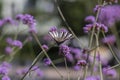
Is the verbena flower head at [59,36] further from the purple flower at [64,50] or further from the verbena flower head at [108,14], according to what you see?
the verbena flower head at [108,14]

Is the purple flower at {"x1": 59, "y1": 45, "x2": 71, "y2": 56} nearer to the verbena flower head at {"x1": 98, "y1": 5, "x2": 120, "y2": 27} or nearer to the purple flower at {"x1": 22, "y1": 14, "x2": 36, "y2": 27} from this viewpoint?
the purple flower at {"x1": 22, "y1": 14, "x2": 36, "y2": 27}

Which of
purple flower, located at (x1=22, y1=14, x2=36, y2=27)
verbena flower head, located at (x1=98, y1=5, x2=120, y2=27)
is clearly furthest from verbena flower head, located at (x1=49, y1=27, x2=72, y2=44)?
verbena flower head, located at (x1=98, y1=5, x2=120, y2=27)

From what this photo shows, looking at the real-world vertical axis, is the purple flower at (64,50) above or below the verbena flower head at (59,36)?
below

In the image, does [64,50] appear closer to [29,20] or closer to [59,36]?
[59,36]

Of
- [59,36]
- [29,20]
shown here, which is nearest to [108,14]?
[29,20]

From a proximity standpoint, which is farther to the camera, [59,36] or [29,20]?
[29,20]

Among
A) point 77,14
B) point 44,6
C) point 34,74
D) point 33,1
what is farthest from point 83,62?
point 33,1

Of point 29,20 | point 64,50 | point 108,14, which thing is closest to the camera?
point 64,50

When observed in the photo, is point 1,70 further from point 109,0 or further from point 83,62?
point 109,0

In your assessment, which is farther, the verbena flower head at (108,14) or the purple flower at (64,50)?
the verbena flower head at (108,14)

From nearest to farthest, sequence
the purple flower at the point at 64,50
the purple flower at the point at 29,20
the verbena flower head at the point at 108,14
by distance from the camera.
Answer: the purple flower at the point at 64,50
the purple flower at the point at 29,20
the verbena flower head at the point at 108,14

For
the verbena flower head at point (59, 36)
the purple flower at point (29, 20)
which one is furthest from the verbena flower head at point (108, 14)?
the verbena flower head at point (59, 36)
